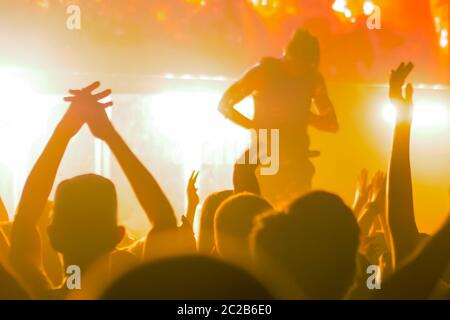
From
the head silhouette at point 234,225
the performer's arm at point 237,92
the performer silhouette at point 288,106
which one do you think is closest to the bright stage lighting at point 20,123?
the performer's arm at point 237,92

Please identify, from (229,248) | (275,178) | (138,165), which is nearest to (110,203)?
(138,165)

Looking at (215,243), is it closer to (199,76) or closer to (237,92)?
(237,92)

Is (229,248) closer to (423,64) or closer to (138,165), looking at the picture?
(138,165)

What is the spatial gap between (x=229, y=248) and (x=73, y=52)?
3.84m

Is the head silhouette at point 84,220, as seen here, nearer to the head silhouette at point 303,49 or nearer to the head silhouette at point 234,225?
the head silhouette at point 234,225

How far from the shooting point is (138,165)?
3.31 feet

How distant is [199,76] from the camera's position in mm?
4855

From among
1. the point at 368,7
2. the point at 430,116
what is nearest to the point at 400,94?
the point at 368,7

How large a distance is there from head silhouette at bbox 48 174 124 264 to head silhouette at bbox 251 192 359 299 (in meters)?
0.29

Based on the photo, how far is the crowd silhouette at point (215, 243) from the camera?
0.71 m

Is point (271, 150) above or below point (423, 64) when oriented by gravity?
below

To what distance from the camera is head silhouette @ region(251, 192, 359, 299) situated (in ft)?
2.42

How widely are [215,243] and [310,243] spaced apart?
0.27 m

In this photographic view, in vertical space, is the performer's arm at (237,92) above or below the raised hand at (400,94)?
above
